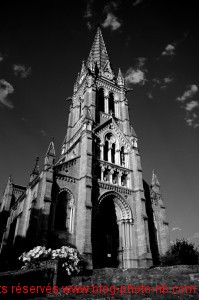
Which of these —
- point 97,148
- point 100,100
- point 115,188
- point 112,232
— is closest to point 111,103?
point 100,100

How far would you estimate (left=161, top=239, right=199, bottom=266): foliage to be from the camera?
22.0 m

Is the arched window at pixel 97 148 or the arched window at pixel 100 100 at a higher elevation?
the arched window at pixel 100 100

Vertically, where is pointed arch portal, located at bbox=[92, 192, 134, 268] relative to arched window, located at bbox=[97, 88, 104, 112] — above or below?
below

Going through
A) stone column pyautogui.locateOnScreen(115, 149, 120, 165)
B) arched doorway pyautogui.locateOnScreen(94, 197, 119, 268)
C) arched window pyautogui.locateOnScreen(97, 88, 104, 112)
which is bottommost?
arched doorway pyautogui.locateOnScreen(94, 197, 119, 268)

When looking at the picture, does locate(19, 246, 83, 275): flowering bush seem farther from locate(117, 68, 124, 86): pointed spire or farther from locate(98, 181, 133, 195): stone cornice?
locate(117, 68, 124, 86): pointed spire

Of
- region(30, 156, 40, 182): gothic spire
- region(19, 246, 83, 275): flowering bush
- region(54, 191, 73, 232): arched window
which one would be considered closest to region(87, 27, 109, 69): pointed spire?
region(30, 156, 40, 182): gothic spire

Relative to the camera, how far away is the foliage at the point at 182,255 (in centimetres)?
2197

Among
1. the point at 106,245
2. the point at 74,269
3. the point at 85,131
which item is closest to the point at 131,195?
the point at 106,245

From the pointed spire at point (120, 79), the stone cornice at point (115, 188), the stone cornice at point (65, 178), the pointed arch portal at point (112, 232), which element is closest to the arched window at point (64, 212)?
the stone cornice at point (65, 178)

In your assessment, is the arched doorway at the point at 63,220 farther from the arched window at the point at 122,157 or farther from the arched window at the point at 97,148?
the arched window at the point at 122,157

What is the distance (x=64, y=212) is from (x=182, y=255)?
12.6 m

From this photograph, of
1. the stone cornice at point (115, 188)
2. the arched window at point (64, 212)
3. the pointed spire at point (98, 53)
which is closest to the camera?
the arched window at point (64, 212)

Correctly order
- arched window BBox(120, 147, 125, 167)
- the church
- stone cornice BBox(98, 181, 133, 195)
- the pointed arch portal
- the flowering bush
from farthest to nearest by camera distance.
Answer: arched window BBox(120, 147, 125, 167) → stone cornice BBox(98, 181, 133, 195) → the pointed arch portal → the church → the flowering bush

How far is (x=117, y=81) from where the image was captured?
1683 inches
